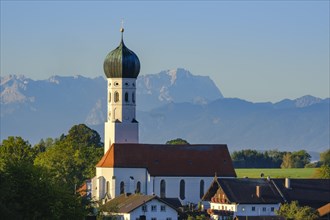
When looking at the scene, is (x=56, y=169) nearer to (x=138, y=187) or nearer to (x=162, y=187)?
(x=138, y=187)

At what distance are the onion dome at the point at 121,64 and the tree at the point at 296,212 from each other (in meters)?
27.9

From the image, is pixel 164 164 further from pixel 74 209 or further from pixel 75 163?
pixel 74 209

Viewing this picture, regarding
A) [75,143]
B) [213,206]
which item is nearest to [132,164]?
[213,206]

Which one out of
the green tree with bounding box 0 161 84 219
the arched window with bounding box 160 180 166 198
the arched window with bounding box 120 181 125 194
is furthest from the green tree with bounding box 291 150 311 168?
the green tree with bounding box 0 161 84 219

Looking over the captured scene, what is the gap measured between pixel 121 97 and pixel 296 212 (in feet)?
99.4

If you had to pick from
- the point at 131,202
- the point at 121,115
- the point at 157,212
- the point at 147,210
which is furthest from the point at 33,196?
the point at 121,115

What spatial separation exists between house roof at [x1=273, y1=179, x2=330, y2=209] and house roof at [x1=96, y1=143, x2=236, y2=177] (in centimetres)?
742

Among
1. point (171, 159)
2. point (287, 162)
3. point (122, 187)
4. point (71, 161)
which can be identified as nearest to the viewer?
point (122, 187)

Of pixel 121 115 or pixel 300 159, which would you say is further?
pixel 300 159

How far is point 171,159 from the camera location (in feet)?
370

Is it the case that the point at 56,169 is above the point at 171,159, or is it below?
above

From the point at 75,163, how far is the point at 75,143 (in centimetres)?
2265

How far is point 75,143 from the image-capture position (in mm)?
150125

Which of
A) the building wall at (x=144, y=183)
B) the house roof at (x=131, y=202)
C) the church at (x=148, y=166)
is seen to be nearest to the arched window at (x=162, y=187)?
the church at (x=148, y=166)
